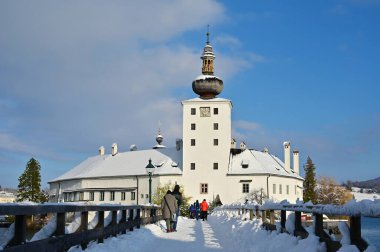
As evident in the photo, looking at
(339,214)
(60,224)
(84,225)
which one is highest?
(339,214)

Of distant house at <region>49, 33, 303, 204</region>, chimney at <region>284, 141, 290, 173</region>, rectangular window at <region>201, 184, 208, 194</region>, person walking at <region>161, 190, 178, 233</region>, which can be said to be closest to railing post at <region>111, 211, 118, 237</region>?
person walking at <region>161, 190, 178, 233</region>

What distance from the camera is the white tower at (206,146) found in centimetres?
7294

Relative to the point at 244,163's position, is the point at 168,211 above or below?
below

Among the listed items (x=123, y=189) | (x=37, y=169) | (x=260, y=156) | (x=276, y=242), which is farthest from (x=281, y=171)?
(x=276, y=242)

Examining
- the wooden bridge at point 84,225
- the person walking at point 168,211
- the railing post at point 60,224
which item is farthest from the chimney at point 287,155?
the railing post at point 60,224

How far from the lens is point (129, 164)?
83.7 meters

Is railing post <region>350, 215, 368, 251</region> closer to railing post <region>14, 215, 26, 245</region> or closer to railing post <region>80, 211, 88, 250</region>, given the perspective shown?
railing post <region>14, 215, 26, 245</region>

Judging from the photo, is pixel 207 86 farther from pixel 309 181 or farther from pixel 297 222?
pixel 297 222

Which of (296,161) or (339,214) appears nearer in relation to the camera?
(339,214)

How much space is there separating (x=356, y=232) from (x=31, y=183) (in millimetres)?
81396

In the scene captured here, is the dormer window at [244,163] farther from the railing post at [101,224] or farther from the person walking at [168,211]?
the railing post at [101,224]

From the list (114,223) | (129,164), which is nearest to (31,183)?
(129,164)

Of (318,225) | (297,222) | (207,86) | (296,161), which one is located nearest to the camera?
(318,225)

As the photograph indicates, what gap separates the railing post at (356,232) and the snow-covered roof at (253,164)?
68046 mm
